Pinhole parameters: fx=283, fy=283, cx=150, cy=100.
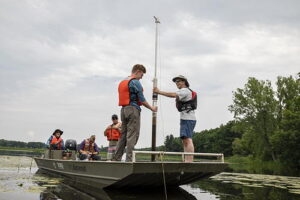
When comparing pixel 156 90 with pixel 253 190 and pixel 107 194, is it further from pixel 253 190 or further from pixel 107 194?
pixel 253 190

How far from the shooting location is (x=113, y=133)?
8.80 metres

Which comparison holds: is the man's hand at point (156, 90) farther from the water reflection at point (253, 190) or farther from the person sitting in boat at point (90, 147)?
the person sitting in boat at point (90, 147)

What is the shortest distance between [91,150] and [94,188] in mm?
3614

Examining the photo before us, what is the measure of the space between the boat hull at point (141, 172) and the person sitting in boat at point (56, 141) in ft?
14.5

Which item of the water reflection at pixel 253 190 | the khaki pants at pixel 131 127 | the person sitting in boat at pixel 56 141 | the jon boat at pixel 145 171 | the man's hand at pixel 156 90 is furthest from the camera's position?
the person sitting in boat at pixel 56 141

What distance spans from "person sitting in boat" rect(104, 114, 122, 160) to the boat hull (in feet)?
5.66

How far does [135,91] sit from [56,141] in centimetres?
683

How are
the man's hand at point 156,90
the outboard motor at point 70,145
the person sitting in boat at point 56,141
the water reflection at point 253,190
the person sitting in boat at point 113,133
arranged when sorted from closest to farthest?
the water reflection at point 253,190 < the man's hand at point 156,90 < the person sitting in boat at point 113,133 < the outboard motor at point 70,145 < the person sitting in boat at point 56,141

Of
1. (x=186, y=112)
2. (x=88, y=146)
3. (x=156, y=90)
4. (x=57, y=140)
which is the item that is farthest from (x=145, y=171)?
(x=57, y=140)

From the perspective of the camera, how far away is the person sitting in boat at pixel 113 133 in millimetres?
8758

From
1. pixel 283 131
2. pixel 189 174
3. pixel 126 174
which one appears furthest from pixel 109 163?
pixel 283 131

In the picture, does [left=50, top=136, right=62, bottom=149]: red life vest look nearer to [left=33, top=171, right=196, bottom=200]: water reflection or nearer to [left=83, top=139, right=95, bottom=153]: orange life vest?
[left=83, top=139, right=95, bottom=153]: orange life vest

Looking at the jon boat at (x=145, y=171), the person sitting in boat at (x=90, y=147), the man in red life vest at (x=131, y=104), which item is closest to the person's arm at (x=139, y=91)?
the man in red life vest at (x=131, y=104)

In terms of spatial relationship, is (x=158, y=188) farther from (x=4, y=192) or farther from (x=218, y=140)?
(x=218, y=140)
